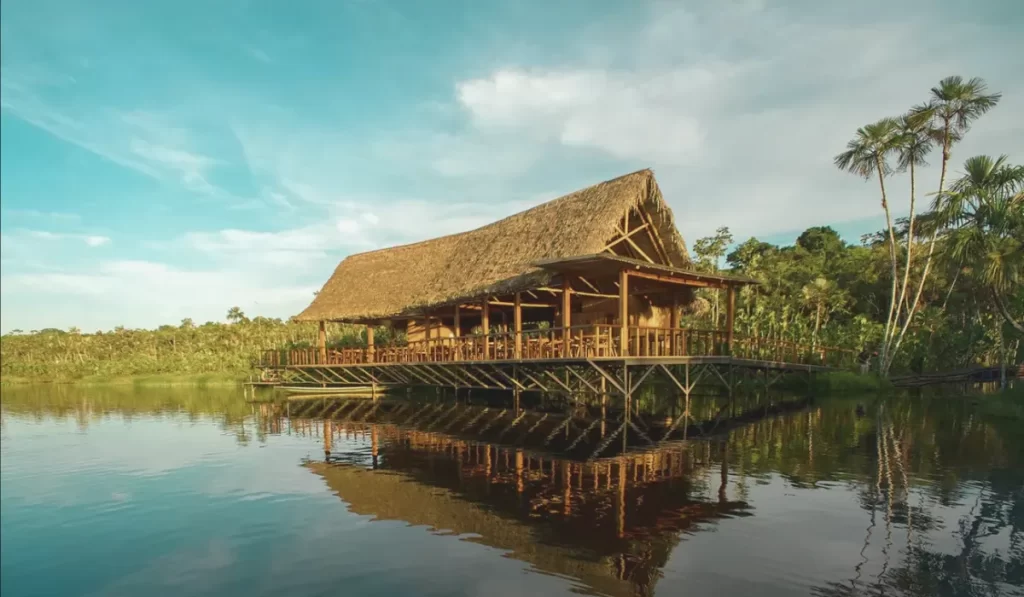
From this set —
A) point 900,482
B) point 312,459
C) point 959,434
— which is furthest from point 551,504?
point 959,434

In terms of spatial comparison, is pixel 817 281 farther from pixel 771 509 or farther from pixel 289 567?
pixel 289 567

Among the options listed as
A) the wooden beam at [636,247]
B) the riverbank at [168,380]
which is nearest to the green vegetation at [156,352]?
the riverbank at [168,380]

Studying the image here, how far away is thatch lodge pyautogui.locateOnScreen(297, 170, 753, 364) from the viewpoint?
52.9 ft

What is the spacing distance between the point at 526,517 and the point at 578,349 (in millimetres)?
8570

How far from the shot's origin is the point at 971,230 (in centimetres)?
1619

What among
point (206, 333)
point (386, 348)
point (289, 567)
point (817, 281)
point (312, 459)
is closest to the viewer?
point (289, 567)

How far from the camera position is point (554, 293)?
65.2ft

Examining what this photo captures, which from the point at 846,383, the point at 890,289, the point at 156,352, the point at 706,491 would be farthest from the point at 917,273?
the point at 156,352

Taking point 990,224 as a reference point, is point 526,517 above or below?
below

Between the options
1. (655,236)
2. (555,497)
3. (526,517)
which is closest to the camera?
(526,517)

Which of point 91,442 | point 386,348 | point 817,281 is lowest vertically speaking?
point 91,442

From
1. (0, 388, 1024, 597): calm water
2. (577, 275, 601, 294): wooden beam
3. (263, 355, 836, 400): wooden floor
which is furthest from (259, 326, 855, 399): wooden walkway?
(0, 388, 1024, 597): calm water

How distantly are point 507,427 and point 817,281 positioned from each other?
69.9 feet

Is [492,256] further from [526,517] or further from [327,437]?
[526,517]
